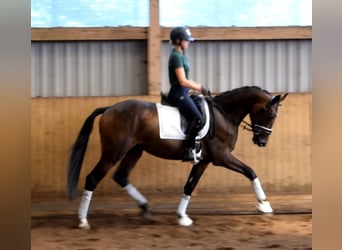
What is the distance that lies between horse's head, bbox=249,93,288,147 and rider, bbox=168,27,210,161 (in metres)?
0.78

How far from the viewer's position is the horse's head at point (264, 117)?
5.61 metres

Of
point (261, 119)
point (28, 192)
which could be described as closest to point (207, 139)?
point (261, 119)

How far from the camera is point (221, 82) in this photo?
7.41m

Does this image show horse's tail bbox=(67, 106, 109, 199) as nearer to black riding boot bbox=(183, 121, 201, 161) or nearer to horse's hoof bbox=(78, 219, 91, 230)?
horse's hoof bbox=(78, 219, 91, 230)

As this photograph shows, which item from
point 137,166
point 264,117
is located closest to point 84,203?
point 137,166

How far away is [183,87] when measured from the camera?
5.34 meters

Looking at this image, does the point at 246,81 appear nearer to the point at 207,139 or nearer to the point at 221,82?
the point at 221,82

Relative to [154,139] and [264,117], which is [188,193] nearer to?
[154,139]

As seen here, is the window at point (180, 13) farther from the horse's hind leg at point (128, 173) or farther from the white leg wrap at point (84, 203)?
the white leg wrap at point (84, 203)

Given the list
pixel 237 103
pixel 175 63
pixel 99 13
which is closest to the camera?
pixel 175 63

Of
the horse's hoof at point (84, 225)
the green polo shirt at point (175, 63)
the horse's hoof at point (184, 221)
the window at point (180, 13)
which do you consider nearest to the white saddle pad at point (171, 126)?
the green polo shirt at point (175, 63)

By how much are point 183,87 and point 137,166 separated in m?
2.02

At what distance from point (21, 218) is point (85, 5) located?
591 centimetres

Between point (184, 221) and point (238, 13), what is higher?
point (238, 13)
